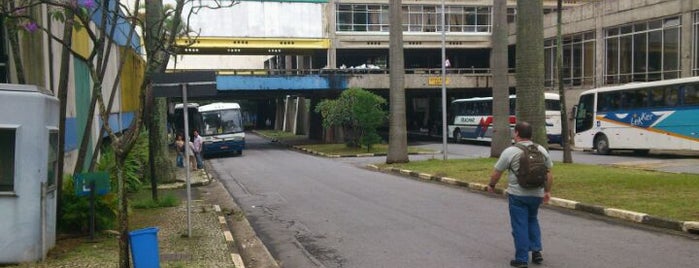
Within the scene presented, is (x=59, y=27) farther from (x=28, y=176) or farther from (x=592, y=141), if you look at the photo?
(x=592, y=141)

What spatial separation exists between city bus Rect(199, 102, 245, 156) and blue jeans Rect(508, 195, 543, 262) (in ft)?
91.8

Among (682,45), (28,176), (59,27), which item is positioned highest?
(682,45)

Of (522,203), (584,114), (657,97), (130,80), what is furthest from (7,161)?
(584,114)

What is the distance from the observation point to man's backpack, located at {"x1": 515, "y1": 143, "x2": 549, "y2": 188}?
691 centimetres

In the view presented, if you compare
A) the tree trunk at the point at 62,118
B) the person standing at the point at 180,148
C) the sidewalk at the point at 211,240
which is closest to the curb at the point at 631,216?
the sidewalk at the point at 211,240

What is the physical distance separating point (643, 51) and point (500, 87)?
16605 mm

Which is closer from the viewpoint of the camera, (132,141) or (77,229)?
(132,141)

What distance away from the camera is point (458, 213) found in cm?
1167

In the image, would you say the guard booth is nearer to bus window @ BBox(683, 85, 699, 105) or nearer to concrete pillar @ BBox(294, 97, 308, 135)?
bus window @ BBox(683, 85, 699, 105)

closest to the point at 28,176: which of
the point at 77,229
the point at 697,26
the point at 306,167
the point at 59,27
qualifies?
the point at 77,229

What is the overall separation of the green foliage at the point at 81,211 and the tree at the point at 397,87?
15.6 meters

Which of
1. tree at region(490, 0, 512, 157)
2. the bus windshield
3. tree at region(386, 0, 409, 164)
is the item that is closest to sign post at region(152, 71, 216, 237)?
tree at region(386, 0, 409, 164)

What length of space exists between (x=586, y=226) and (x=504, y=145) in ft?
44.6

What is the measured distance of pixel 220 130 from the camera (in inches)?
1344
